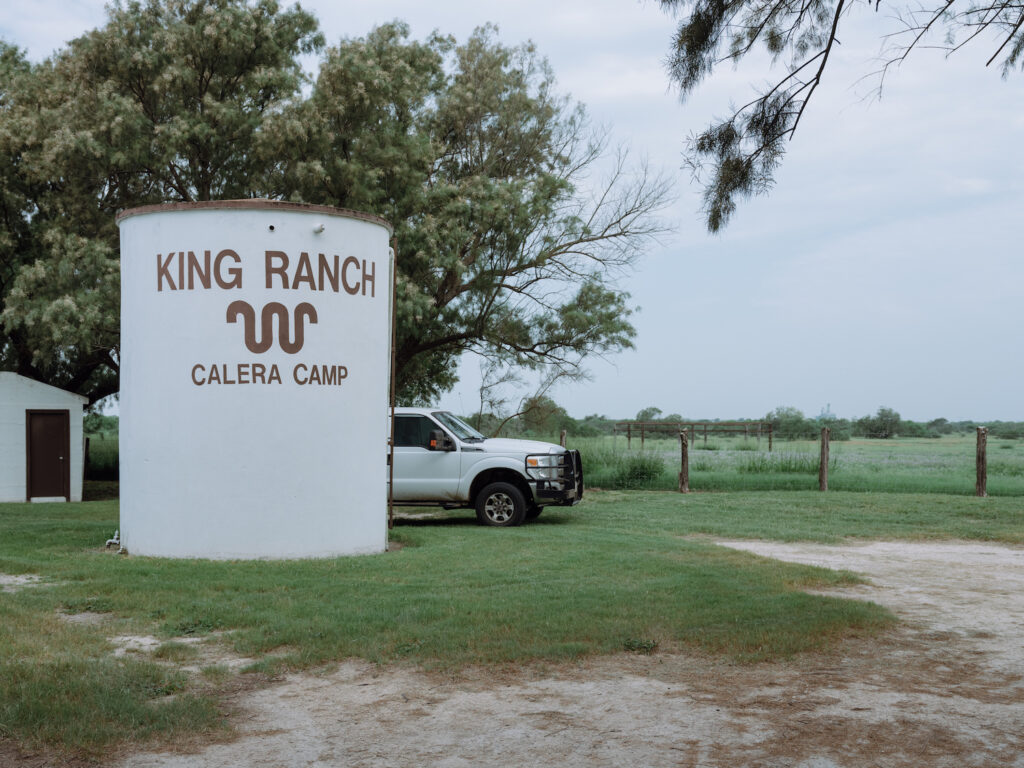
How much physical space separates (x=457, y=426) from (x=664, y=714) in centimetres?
1133

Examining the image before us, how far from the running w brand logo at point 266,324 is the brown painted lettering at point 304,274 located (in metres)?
0.30

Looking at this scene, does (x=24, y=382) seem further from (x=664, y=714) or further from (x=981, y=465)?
(x=981, y=465)

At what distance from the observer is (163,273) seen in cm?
1233

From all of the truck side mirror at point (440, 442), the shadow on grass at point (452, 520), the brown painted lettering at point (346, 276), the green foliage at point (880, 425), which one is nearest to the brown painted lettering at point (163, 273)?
the brown painted lettering at point (346, 276)

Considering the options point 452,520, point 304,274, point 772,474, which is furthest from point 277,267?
point 772,474

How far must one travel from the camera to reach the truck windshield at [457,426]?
16875 millimetres

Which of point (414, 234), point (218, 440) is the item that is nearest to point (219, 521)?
point (218, 440)

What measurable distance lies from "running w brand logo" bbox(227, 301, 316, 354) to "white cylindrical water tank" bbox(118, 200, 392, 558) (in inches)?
0.5

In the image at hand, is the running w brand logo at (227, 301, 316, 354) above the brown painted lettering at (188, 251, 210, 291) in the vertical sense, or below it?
below

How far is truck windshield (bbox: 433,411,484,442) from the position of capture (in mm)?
16875

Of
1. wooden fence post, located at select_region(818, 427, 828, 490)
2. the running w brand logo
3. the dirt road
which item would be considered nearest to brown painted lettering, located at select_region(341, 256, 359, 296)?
the running w brand logo

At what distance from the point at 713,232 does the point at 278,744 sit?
18.2 ft

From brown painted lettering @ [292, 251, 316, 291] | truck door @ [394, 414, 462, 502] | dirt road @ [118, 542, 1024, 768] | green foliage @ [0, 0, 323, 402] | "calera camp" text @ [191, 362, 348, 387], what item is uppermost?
green foliage @ [0, 0, 323, 402]

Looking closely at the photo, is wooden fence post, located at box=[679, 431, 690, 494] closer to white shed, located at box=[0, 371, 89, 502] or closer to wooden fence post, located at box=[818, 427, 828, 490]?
wooden fence post, located at box=[818, 427, 828, 490]
